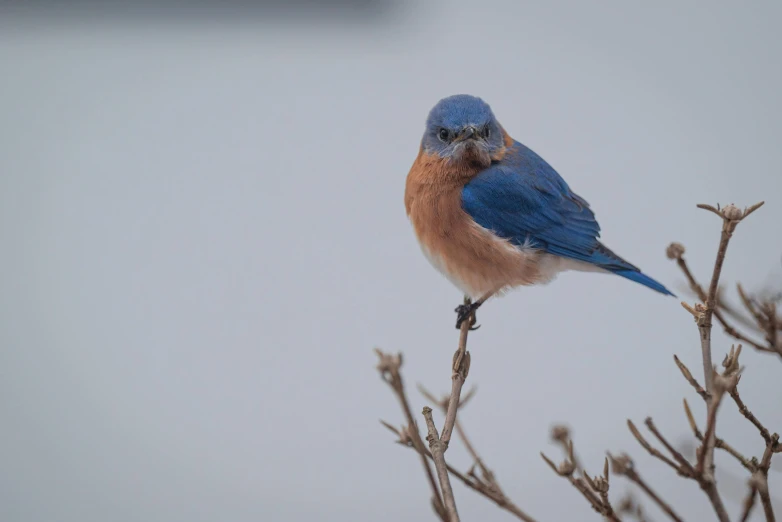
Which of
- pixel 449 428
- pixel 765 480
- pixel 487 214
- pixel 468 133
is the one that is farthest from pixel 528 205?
pixel 765 480

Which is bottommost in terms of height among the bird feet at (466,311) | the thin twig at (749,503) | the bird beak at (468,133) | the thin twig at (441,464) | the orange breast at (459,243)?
the thin twig at (749,503)

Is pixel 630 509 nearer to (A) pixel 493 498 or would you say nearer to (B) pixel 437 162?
(A) pixel 493 498

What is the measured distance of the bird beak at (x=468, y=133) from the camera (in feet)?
4.76

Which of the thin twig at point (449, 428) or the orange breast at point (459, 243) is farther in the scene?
the orange breast at point (459, 243)

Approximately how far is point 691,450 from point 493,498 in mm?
240

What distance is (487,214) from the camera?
1.53m

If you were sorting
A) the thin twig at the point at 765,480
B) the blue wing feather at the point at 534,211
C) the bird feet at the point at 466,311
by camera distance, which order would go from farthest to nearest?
the blue wing feather at the point at 534,211
the bird feet at the point at 466,311
the thin twig at the point at 765,480

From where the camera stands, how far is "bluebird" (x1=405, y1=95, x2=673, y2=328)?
1.48 metres

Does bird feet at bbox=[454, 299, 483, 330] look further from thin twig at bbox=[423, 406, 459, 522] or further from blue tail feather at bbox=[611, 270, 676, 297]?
thin twig at bbox=[423, 406, 459, 522]

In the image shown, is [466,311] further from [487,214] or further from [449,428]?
[449,428]

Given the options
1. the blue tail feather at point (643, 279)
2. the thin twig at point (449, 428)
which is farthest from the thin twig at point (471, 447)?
the blue tail feather at point (643, 279)

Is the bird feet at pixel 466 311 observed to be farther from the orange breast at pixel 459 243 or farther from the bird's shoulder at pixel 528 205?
the bird's shoulder at pixel 528 205

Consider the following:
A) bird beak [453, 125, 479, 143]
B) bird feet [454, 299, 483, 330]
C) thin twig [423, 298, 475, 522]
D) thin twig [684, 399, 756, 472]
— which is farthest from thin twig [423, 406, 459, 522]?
bird beak [453, 125, 479, 143]

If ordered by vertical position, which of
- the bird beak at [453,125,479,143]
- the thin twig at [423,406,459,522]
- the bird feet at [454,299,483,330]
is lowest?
the thin twig at [423,406,459,522]
